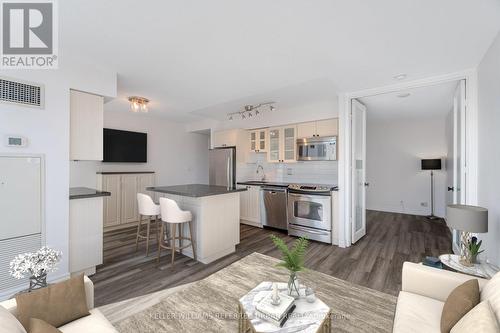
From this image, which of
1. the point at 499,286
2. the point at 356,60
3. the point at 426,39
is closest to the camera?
the point at 499,286

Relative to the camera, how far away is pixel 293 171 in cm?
516

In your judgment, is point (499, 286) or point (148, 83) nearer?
point (499, 286)

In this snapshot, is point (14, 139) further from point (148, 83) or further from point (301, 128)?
point (301, 128)

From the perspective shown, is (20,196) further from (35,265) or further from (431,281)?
(431,281)

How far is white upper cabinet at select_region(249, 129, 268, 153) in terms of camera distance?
5.13 metres

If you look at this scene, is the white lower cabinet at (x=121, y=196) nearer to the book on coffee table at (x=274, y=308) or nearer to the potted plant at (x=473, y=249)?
the book on coffee table at (x=274, y=308)

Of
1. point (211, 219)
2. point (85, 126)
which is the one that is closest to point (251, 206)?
point (211, 219)

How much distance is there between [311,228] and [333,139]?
1687 millimetres

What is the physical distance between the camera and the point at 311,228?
13.1ft

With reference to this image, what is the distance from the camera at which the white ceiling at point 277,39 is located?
168 cm

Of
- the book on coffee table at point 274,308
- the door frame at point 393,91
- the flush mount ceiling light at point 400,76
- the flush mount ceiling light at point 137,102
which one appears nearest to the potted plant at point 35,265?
the book on coffee table at point 274,308

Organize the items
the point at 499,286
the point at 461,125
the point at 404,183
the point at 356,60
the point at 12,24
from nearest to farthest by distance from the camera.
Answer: the point at 499,286 → the point at 12,24 → the point at 356,60 → the point at 461,125 → the point at 404,183

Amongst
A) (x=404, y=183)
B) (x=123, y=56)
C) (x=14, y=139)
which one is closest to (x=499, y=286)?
(x=123, y=56)

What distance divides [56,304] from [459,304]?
7.45 ft
